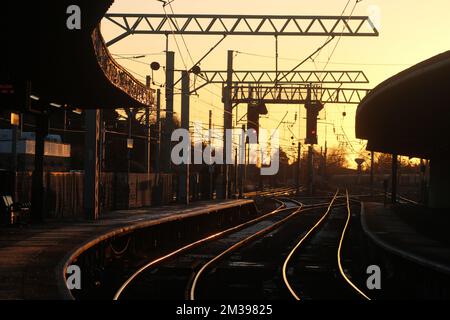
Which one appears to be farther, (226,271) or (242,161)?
(242,161)

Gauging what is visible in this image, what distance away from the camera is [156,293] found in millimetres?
→ 17406

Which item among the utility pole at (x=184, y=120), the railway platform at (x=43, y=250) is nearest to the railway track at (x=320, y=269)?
the railway platform at (x=43, y=250)

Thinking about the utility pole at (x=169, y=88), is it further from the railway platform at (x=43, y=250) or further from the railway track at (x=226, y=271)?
the railway platform at (x=43, y=250)

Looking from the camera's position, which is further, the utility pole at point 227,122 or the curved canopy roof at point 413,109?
the utility pole at point 227,122

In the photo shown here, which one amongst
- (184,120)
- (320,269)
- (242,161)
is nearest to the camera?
(320,269)

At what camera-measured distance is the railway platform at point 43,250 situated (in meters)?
13.5

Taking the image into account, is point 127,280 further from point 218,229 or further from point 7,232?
point 218,229

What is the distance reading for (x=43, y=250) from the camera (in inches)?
758

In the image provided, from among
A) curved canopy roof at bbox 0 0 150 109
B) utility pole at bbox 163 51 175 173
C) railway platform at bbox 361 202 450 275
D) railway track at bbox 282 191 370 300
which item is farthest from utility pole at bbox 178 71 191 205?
curved canopy roof at bbox 0 0 150 109

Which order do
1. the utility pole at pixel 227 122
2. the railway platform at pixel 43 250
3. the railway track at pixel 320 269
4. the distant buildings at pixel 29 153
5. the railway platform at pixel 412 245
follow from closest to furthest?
1. the railway platform at pixel 43 250
2. the railway track at pixel 320 269
3. the railway platform at pixel 412 245
4. the distant buildings at pixel 29 153
5. the utility pole at pixel 227 122

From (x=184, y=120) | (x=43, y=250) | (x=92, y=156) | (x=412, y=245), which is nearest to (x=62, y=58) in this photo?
(x=43, y=250)

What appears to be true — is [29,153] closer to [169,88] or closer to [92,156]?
[169,88]

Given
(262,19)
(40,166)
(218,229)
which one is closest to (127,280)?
(40,166)
